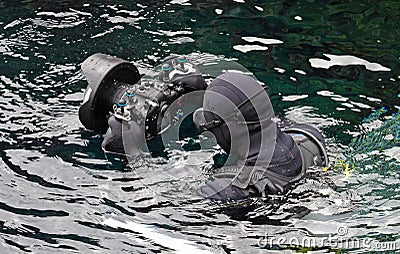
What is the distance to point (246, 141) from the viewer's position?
4.38 metres

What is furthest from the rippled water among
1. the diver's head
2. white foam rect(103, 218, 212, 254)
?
the diver's head

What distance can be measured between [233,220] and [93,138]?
1494mm

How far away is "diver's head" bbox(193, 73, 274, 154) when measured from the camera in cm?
427

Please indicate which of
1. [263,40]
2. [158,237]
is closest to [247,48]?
[263,40]

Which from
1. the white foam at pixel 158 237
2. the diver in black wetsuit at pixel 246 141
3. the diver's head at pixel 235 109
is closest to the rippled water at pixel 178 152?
the white foam at pixel 158 237

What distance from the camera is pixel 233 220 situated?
4.41 m

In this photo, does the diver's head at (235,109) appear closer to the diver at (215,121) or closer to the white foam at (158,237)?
the diver at (215,121)

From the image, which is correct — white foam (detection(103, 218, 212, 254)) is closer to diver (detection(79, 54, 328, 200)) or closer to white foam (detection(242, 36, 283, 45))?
diver (detection(79, 54, 328, 200))

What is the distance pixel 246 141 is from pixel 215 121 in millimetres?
240

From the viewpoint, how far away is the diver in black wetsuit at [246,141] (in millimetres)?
4281

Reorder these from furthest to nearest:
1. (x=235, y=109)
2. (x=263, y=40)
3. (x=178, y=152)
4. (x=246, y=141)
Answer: (x=263, y=40) < (x=178, y=152) < (x=246, y=141) < (x=235, y=109)

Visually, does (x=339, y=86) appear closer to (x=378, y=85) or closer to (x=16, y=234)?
(x=378, y=85)

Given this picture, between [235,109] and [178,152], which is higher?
[235,109]

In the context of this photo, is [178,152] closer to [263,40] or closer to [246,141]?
[246,141]
